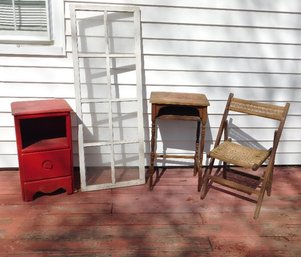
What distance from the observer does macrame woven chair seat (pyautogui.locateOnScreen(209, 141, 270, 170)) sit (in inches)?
113

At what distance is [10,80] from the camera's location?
3.35 metres

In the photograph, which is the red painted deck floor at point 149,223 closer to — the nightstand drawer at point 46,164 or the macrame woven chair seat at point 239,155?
the nightstand drawer at point 46,164

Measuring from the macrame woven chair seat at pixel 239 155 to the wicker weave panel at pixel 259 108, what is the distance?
350mm

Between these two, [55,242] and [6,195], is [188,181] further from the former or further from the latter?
[6,195]

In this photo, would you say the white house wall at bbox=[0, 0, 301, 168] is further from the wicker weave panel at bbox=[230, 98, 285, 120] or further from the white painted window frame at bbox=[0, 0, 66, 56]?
the wicker weave panel at bbox=[230, 98, 285, 120]

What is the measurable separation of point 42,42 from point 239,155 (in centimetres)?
215

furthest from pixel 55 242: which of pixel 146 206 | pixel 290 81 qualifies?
pixel 290 81

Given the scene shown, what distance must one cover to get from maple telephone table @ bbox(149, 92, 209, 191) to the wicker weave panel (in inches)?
12.1

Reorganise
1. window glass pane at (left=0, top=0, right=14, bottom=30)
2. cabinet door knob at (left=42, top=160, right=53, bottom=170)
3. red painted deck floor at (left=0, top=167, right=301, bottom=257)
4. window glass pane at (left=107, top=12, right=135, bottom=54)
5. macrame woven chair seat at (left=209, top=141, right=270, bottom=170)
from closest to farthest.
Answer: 1. red painted deck floor at (left=0, top=167, right=301, bottom=257)
2. macrame woven chair seat at (left=209, top=141, right=270, bottom=170)
3. cabinet door knob at (left=42, top=160, right=53, bottom=170)
4. window glass pane at (left=0, top=0, right=14, bottom=30)
5. window glass pane at (left=107, top=12, right=135, bottom=54)

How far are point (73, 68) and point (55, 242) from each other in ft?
5.26

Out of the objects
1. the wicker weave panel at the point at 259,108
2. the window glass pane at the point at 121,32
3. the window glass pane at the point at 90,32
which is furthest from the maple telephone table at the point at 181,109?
the window glass pane at the point at 90,32

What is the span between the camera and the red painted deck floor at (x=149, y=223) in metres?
2.49

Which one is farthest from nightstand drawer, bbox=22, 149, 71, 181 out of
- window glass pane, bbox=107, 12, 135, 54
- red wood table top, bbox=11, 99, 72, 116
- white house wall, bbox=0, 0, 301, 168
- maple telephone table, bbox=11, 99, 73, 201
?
window glass pane, bbox=107, 12, 135, 54

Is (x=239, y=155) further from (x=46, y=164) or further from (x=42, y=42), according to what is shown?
(x=42, y=42)
